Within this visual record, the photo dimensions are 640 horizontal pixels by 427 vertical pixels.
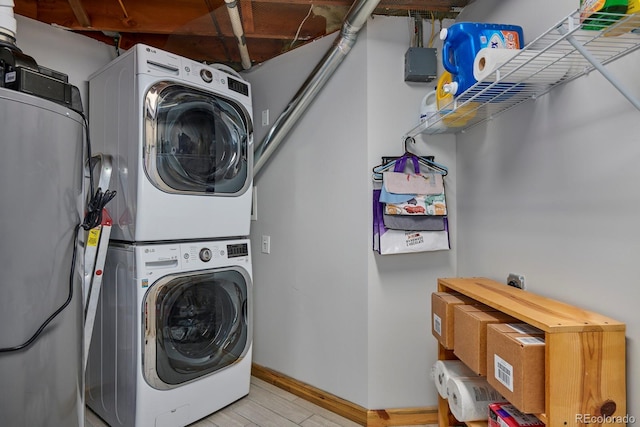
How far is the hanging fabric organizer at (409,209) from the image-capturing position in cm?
171

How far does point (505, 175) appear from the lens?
1487 mm

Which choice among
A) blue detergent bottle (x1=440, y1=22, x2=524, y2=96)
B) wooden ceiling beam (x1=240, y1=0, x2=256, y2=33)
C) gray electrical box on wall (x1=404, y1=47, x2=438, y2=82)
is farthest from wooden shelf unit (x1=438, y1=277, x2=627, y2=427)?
wooden ceiling beam (x1=240, y1=0, x2=256, y2=33)

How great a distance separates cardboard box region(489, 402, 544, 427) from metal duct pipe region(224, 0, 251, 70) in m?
2.07

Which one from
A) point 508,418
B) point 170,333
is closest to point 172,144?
A: point 170,333

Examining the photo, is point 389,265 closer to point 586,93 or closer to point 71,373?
point 586,93

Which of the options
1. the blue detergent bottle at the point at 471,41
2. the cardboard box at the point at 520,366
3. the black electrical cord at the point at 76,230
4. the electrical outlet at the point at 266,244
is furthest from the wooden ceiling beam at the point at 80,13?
the cardboard box at the point at 520,366

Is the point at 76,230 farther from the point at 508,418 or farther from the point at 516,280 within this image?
the point at 516,280

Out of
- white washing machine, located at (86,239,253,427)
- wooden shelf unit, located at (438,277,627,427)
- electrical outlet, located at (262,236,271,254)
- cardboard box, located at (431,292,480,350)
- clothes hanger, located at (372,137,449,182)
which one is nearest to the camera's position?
wooden shelf unit, located at (438,277,627,427)

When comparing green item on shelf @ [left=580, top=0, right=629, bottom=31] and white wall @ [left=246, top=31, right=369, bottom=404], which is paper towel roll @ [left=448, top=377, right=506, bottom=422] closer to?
white wall @ [left=246, top=31, right=369, bottom=404]

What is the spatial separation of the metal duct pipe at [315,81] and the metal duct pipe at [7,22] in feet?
4.11

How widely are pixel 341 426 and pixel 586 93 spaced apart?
6.16ft

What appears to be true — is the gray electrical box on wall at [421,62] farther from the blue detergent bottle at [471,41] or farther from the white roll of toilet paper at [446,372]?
the white roll of toilet paper at [446,372]

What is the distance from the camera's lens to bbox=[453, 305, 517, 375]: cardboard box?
3.77 feet

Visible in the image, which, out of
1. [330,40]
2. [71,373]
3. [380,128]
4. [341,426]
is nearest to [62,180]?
[71,373]
